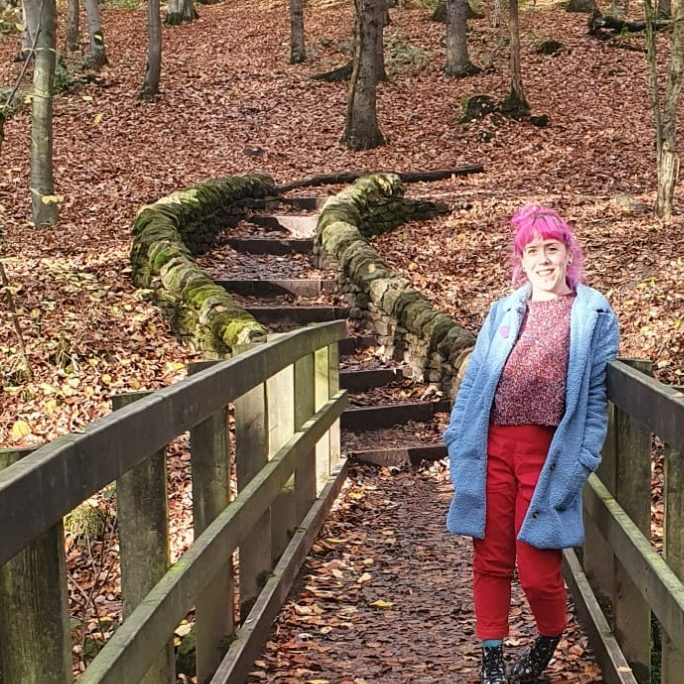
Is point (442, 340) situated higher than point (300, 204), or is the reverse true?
point (300, 204)

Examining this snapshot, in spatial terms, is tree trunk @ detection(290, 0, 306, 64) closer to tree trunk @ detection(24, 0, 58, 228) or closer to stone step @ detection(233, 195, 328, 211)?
stone step @ detection(233, 195, 328, 211)

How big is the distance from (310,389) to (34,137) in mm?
8514

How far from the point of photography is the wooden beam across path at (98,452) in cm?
194

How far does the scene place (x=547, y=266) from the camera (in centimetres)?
388

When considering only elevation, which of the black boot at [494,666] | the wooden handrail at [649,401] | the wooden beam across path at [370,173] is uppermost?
the wooden beam across path at [370,173]

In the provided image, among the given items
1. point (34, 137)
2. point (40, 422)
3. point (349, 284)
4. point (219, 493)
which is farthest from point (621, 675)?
point (34, 137)

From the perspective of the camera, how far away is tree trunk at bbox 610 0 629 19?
29.8 metres

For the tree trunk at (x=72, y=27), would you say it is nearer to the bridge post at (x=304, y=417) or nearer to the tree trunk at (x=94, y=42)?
the tree trunk at (x=94, y=42)

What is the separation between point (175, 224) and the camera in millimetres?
11891

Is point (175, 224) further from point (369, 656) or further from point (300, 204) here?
point (369, 656)

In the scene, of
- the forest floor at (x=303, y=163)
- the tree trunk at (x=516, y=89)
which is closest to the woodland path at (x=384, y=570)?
the forest floor at (x=303, y=163)

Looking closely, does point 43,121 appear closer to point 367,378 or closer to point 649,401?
point 367,378

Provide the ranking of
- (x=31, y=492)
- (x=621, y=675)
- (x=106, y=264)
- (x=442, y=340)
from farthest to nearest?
(x=106, y=264)
(x=442, y=340)
(x=621, y=675)
(x=31, y=492)

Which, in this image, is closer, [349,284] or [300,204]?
[349,284]
